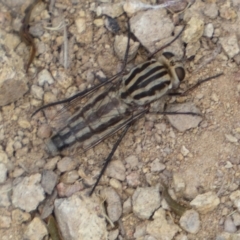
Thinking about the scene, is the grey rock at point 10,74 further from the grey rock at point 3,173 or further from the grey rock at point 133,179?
the grey rock at point 133,179

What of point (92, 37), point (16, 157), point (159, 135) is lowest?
point (159, 135)

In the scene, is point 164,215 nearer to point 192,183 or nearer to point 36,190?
point 192,183

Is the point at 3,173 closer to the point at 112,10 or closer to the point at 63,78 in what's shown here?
the point at 63,78

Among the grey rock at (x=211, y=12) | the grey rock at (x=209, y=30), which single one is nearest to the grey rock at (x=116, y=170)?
the grey rock at (x=209, y=30)

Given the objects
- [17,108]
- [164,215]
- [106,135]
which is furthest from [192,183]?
[17,108]

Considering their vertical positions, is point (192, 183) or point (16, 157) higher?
point (16, 157)

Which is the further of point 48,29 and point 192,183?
point 48,29
